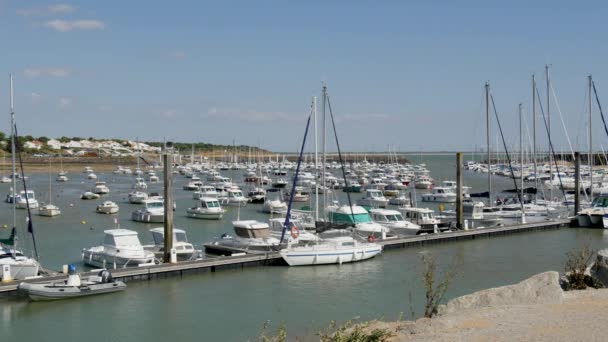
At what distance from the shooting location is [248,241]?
3628cm

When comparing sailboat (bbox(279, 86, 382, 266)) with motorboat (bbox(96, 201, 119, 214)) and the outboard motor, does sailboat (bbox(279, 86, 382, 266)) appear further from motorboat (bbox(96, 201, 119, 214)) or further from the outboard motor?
motorboat (bbox(96, 201, 119, 214))

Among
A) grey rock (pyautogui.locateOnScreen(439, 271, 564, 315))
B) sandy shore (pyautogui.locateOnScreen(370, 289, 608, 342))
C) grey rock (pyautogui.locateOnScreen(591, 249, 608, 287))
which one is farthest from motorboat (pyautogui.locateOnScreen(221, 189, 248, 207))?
sandy shore (pyautogui.locateOnScreen(370, 289, 608, 342))

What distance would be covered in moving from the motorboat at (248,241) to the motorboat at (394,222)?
10.2 m

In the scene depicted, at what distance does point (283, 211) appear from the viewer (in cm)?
6334

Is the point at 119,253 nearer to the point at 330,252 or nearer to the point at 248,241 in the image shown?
the point at 248,241

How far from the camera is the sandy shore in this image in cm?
1445

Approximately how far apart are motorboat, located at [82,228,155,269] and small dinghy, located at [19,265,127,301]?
362 cm

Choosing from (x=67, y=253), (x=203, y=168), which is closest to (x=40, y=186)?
(x=203, y=168)

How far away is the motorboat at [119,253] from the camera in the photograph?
106ft

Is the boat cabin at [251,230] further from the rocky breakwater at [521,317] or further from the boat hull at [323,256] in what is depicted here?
the rocky breakwater at [521,317]

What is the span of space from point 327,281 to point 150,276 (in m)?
7.73

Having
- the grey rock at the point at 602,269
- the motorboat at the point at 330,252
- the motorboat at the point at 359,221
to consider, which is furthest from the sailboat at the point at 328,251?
the grey rock at the point at 602,269

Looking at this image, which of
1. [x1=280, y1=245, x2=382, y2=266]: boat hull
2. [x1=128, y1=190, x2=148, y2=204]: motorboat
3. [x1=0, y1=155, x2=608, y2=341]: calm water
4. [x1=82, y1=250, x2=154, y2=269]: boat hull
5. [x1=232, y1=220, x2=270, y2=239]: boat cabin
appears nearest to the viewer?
[x1=0, y1=155, x2=608, y2=341]: calm water

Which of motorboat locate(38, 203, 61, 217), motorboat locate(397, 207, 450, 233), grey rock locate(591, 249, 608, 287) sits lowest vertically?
motorboat locate(38, 203, 61, 217)
